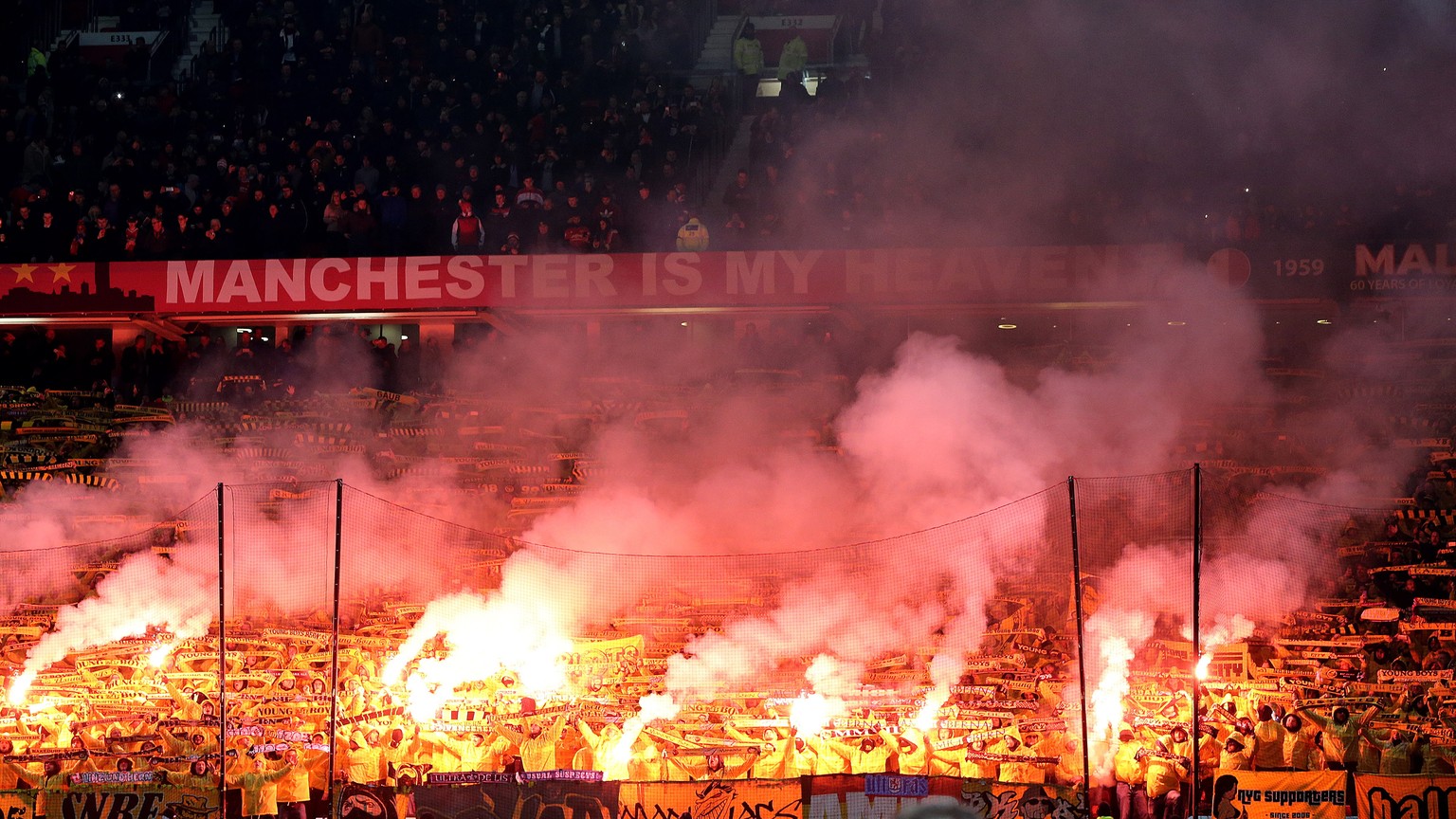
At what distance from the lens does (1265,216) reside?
41.8 ft

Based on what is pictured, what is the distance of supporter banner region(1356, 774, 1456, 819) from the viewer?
7.86 metres

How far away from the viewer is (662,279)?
514 inches

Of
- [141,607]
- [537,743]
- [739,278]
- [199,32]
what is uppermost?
[199,32]

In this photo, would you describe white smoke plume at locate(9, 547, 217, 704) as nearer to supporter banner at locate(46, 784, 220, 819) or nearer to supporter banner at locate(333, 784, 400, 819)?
supporter banner at locate(46, 784, 220, 819)

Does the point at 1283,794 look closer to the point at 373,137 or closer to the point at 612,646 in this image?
the point at 612,646

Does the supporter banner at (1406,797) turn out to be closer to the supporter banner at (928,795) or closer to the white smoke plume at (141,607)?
the supporter banner at (928,795)

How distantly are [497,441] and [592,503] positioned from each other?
3.54ft

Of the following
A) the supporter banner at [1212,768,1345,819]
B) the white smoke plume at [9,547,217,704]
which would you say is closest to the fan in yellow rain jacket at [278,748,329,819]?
the white smoke plume at [9,547,217,704]

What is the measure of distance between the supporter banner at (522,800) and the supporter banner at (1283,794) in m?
3.29

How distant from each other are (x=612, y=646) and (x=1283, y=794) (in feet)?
13.4

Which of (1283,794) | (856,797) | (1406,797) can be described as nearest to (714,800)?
(856,797)

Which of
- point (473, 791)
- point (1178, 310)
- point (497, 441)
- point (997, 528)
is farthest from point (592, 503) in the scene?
point (1178, 310)

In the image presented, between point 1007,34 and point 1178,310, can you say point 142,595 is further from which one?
point 1007,34

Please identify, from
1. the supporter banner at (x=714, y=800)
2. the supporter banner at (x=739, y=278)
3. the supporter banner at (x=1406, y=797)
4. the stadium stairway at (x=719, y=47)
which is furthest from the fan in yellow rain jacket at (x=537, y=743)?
the stadium stairway at (x=719, y=47)
